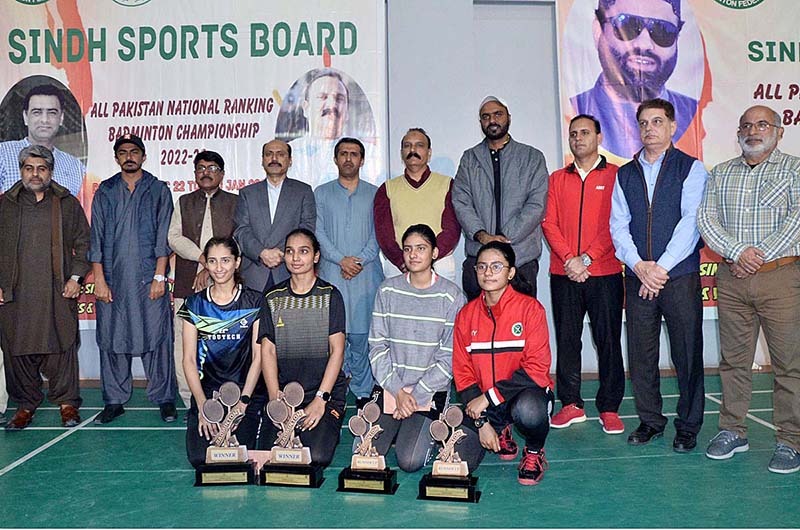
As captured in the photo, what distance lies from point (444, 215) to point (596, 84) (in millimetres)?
2228

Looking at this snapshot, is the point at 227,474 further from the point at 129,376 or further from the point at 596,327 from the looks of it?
the point at 596,327

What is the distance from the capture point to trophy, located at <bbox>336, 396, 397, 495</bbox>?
342cm

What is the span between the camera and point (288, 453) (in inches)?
140

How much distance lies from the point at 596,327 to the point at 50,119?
188 inches

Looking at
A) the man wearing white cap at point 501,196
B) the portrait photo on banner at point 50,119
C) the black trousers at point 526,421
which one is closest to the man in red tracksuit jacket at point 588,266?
the man wearing white cap at point 501,196

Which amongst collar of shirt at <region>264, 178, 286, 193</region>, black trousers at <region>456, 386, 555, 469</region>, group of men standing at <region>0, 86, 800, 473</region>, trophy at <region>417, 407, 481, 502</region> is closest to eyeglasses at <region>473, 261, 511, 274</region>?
black trousers at <region>456, 386, 555, 469</region>

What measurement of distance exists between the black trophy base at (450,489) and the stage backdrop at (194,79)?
331 cm

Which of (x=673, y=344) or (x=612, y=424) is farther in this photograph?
(x=612, y=424)

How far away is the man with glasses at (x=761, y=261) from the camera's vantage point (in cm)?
369

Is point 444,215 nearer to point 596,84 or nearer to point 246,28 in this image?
point 596,84

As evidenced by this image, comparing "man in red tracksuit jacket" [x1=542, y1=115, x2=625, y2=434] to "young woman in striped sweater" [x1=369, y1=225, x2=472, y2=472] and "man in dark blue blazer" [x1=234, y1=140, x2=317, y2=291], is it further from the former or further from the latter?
"man in dark blue blazer" [x1=234, y1=140, x2=317, y2=291]

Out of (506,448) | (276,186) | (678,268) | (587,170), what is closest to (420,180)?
(276,186)

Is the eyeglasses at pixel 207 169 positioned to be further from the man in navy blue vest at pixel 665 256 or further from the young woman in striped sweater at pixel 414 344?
the man in navy blue vest at pixel 665 256

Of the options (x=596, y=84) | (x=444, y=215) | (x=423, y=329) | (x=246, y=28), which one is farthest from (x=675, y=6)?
(x=423, y=329)
